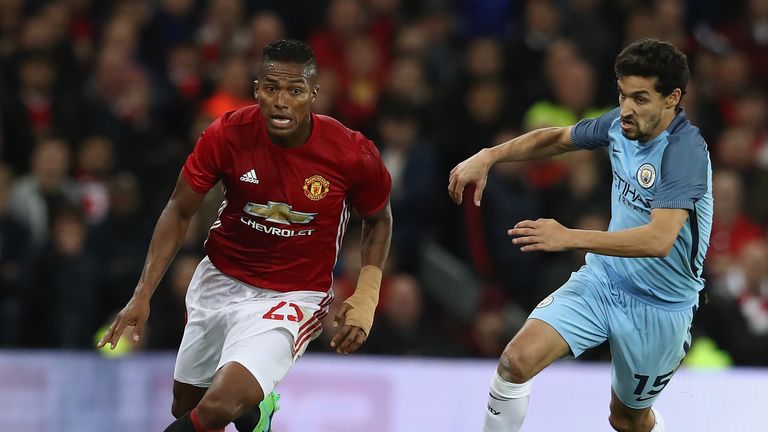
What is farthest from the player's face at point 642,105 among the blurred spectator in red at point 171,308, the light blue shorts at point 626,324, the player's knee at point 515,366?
the blurred spectator in red at point 171,308

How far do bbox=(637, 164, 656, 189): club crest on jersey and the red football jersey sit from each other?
120 cm

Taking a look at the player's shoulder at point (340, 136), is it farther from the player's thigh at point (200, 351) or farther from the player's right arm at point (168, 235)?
the player's thigh at point (200, 351)

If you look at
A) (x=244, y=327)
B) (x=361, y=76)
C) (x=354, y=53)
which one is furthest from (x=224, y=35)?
(x=244, y=327)

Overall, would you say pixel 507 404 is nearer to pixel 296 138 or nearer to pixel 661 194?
pixel 661 194

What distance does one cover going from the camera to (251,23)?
38.5 ft

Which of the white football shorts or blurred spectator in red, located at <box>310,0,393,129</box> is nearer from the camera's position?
the white football shorts

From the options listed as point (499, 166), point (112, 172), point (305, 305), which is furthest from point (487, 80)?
point (305, 305)

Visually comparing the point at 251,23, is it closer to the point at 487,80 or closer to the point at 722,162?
the point at 487,80

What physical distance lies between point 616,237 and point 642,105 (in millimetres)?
669

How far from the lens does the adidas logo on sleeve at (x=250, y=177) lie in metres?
6.01

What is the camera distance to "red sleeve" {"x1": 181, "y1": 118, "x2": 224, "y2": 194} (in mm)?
5988

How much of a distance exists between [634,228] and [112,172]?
5778mm

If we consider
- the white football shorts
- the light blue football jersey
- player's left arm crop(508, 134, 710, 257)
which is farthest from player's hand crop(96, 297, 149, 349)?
the light blue football jersey

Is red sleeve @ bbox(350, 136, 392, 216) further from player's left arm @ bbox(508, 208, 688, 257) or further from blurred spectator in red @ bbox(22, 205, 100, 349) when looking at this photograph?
blurred spectator in red @ bbox(22, 205, 100, 349)
